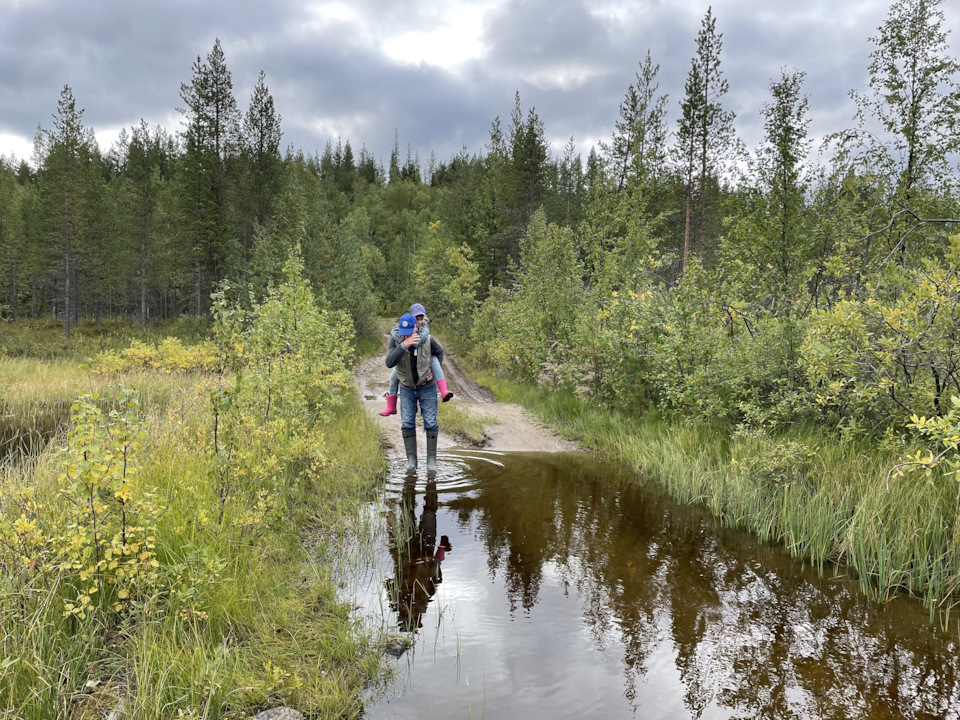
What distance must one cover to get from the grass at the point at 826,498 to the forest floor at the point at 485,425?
6.84ft

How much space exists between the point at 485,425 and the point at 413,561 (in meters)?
6.56

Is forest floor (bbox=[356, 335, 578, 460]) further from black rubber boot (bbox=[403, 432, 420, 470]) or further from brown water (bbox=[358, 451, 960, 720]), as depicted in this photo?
brown water (bbox=[358, 451, 960, 720])

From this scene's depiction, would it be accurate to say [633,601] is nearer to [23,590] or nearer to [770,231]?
[23,590]

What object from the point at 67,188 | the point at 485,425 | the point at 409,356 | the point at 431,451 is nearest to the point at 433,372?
the point at 409,356

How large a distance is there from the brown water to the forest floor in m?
3.71

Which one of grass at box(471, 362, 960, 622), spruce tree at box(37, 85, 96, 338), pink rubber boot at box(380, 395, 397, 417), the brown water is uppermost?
spruce tree at box(37, 85, 96, 338)

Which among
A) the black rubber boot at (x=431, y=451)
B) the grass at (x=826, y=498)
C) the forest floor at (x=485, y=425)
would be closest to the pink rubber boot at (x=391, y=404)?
the black rubber boot at (x=431, y=451)

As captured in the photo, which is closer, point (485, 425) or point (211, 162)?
point (485, 425)

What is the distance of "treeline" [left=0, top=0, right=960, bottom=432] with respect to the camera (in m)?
6.29

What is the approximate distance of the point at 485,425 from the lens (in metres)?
11.3

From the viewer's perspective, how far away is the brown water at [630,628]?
3.03 m

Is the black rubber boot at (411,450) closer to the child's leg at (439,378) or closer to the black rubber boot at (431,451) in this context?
the black rubber boot at (431,451)

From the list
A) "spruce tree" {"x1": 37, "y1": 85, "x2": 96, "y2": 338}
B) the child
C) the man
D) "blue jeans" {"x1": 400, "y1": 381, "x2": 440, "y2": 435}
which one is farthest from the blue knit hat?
"spruce tree" {"x1": 37, "y1": 85, "x2": 96, "y2": 338}

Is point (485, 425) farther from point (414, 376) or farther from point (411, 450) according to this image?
point (414, 376)
